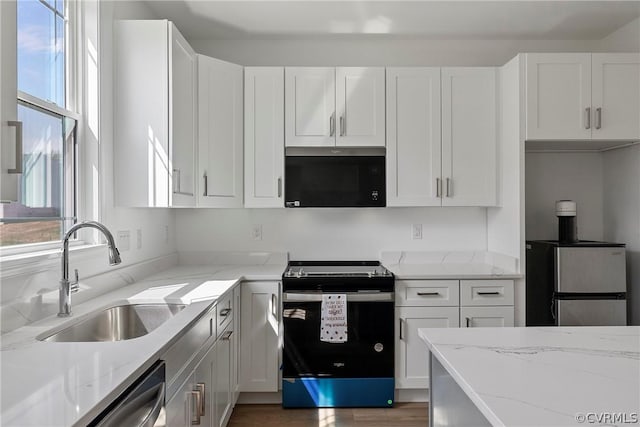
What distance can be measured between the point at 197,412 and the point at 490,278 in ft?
6.50

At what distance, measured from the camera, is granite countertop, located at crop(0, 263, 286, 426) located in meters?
0.85

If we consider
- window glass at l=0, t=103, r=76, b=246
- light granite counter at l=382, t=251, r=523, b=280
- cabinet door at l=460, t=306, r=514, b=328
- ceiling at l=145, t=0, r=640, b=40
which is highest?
ceiling at l=145, t=0, r=640, b=40

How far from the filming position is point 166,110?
2244mm

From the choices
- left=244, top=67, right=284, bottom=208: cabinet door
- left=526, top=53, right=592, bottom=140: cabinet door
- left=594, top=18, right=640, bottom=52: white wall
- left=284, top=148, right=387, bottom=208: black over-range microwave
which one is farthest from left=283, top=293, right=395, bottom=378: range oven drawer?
left=594, top=18, right=640, bottom=52: white wall

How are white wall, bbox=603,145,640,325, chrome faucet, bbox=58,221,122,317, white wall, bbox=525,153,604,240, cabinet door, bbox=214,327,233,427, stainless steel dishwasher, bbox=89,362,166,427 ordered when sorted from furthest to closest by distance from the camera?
white wall, bbox=525,153,604,240 → white wall, bbox=603,145,640,325 → cabinet door, bbox=214,327,233,427 → chrome faucet, bbox=58,221,122,317 → stainless steel dishwasher, bbox=89,362,166,427

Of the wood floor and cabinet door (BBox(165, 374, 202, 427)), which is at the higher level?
cabinet door (BBox(165, 374, 202, 427))

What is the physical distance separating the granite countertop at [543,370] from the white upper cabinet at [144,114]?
1.64 m

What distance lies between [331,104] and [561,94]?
5.02 feet

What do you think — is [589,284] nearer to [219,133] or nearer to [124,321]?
[219,133]

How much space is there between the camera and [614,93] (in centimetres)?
272

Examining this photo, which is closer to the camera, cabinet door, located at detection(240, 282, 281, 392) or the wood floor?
the wood floor

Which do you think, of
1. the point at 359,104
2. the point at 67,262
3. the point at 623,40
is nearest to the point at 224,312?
the point at 67,262

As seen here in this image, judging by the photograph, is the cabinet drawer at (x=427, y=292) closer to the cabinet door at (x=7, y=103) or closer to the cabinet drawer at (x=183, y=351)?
the cabinet drawer at (x=183, y=351)
